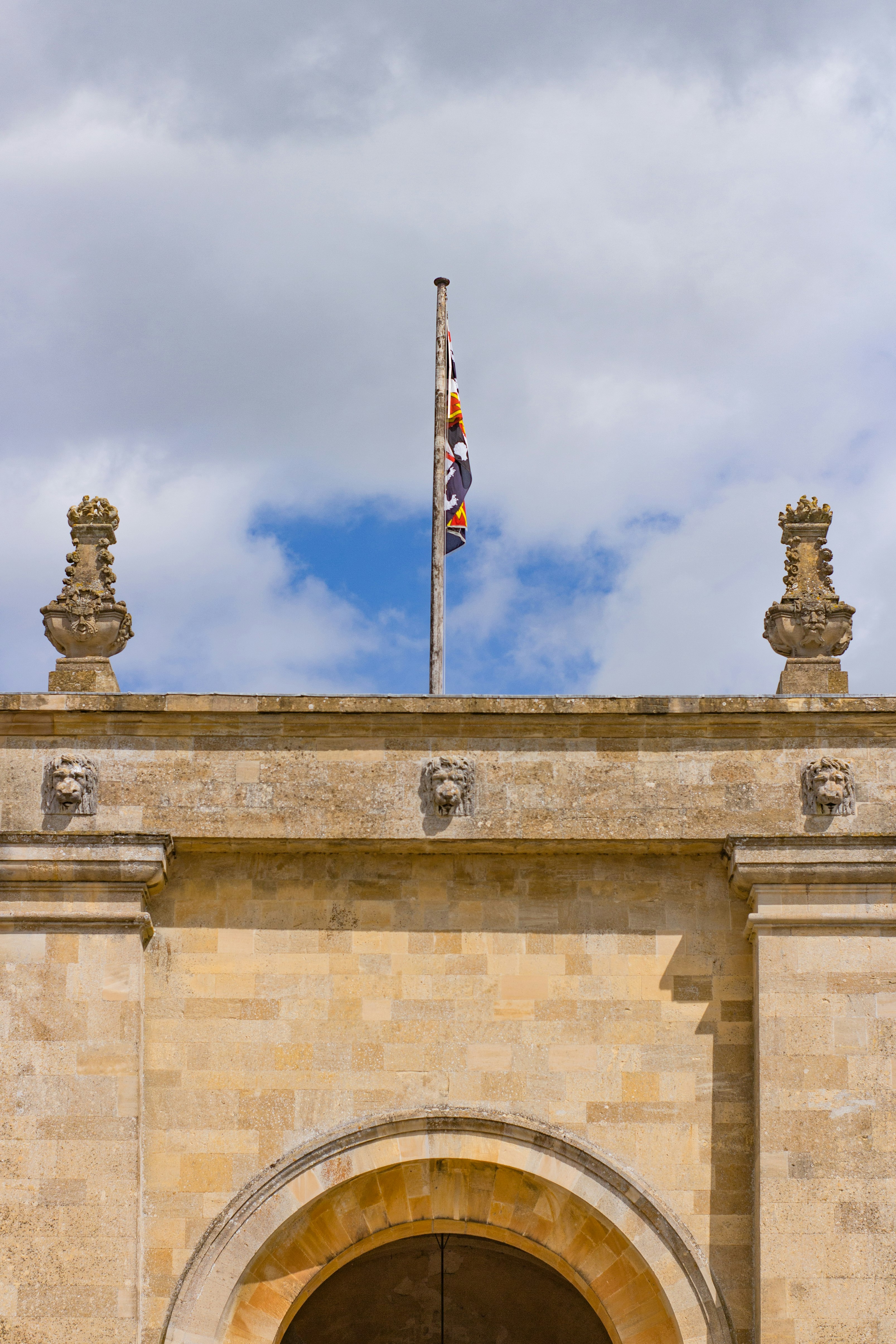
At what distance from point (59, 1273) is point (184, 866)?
339cm

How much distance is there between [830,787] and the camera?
50.9ft

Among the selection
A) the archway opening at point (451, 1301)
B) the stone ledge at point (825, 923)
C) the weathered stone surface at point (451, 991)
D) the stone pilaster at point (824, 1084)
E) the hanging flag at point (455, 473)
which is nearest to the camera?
the stone pilaster at point (824, 1084)

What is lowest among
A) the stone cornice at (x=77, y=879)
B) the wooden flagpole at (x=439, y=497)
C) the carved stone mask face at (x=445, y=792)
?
the stone cornice at (x=77, y=879)

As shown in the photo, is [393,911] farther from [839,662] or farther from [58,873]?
[839,662]

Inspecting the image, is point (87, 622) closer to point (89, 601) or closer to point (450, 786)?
point (89, 601)

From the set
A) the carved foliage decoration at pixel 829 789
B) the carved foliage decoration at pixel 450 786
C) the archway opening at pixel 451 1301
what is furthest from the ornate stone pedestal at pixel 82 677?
the archway opening at pixel 451 1301

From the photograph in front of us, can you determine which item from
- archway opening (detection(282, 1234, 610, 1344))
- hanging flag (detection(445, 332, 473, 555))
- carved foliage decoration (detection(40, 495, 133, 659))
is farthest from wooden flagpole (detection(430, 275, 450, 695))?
archway opening (detection(282, 1234, 610, 1344))

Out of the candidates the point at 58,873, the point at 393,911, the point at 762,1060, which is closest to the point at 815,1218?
the point at 762,1060

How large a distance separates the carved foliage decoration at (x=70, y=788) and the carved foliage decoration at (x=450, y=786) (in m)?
2.82

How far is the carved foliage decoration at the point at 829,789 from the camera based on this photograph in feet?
50.9

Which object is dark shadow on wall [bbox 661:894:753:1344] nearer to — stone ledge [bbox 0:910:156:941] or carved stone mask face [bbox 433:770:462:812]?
carved stone mask face [bbox 433:770:462:812]

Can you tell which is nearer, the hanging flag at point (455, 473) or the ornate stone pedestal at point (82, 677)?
the ornate stone pedestal at point (82, 677)

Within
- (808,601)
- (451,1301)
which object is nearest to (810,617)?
(808,601)

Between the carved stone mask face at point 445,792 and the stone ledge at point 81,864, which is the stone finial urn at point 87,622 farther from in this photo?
the carved stone mask face at point 445,792
